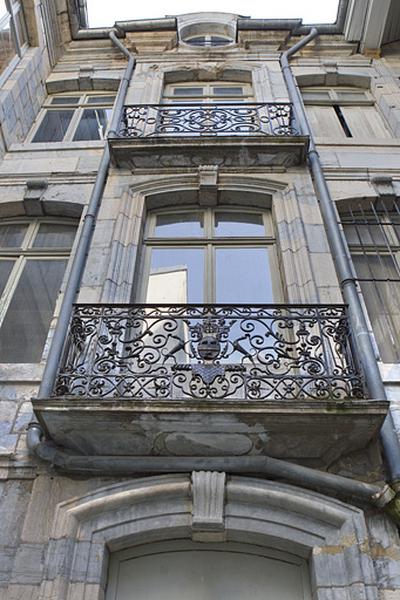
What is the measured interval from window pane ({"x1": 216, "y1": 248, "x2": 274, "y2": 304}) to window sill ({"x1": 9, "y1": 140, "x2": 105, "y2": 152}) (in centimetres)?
266

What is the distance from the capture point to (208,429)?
3.91 m

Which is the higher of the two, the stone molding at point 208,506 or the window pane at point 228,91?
the window pane at point 228,91

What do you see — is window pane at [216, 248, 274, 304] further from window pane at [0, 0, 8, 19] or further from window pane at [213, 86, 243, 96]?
window pane at [0, 0, 8, 19]

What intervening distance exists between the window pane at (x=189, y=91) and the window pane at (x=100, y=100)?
112 cm

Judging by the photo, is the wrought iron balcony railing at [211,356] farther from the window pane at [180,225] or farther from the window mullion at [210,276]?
the window pane at [180,225]

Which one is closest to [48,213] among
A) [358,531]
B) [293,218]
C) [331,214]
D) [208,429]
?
[293,218]

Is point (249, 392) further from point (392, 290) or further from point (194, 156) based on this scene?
point (194, 156)

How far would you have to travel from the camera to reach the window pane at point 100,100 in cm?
920

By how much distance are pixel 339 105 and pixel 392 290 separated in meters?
4.55

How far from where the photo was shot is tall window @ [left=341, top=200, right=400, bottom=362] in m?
5.23

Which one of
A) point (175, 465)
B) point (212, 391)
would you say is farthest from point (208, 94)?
point (175, 465)

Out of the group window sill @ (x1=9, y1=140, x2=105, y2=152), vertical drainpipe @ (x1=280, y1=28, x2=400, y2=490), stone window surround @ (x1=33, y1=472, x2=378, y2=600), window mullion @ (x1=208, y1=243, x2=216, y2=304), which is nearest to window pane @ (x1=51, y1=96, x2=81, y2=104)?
window sill @ (x1=9, y1=140, x2=105, y2=152)

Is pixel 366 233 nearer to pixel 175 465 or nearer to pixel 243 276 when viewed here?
pixel 243 276

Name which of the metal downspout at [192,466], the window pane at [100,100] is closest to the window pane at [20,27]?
the window pane at [100,100]
